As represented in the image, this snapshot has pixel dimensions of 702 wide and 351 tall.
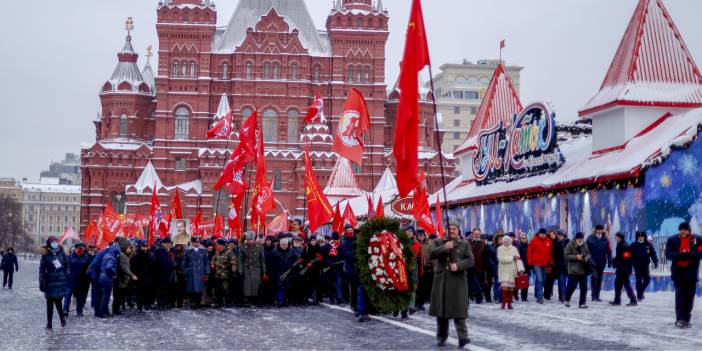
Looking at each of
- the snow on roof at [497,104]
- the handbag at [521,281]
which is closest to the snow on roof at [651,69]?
the handbag at [521,281]

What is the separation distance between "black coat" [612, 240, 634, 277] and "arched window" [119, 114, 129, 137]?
66.3 metres

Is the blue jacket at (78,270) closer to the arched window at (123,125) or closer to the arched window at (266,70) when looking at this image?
the arched window at (266,70)

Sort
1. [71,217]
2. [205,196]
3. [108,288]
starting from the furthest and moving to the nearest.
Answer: [71,217] < [205,196] < [108,288]

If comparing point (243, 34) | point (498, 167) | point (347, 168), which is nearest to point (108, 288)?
point (498, 167)

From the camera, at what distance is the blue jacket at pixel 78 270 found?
20.6 meters

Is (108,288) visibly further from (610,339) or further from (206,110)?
(206,110)

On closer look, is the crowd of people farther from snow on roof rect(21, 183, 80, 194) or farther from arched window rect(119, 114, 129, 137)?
snow on roof rect(21, 183, 80, 194)

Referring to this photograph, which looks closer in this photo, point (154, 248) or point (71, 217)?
point (154, 248)

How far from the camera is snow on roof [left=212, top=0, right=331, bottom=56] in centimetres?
8006

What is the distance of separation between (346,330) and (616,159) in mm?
12223

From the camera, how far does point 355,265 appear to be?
17062mm

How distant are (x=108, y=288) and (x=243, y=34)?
63.0 m

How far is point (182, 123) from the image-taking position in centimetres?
7794

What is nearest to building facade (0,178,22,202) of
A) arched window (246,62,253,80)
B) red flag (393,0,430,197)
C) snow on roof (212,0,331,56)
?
snow on roof (212,0,331,56)
